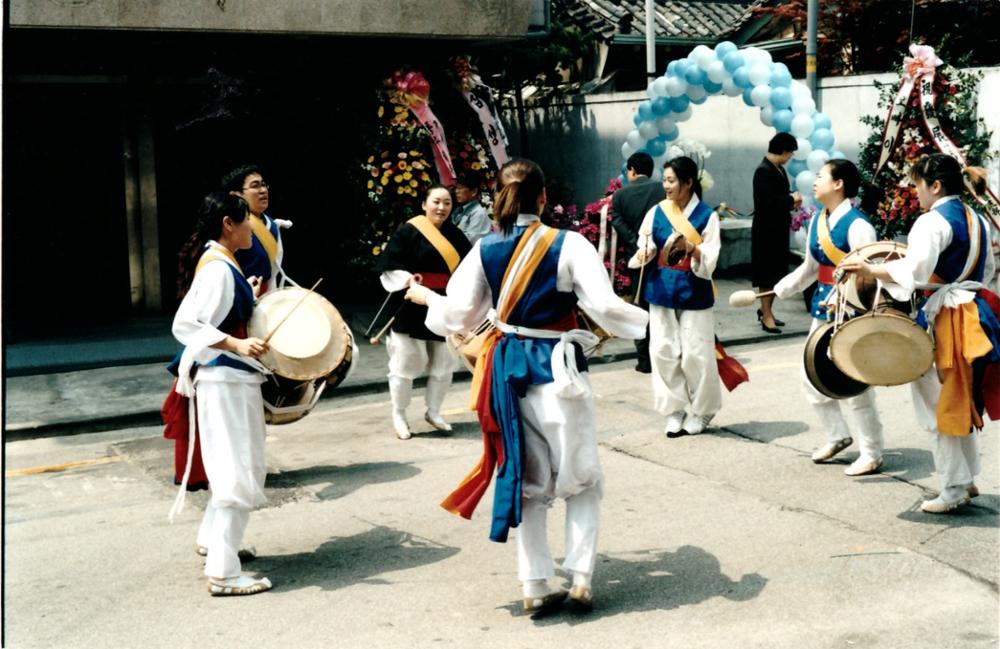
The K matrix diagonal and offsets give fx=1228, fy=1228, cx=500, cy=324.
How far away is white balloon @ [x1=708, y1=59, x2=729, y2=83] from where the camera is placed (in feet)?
43.9

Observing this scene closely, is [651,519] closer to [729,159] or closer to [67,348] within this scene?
[67,348]

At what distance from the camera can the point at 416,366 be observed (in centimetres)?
849

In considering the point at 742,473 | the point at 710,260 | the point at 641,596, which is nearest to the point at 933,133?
the point at 710,260

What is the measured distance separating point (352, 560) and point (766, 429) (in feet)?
11.1

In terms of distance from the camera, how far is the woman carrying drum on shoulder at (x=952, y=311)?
597 cm

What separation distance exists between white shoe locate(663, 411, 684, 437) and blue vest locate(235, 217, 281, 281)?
9.08ft

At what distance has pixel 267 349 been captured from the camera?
5418 mm

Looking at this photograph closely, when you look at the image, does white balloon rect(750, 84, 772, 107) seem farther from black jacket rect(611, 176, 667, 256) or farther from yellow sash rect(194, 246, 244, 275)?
yellow sash rect(194, 246, 244, 275)

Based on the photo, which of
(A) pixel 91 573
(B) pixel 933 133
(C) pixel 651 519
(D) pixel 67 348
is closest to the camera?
(A) pixel 91 573

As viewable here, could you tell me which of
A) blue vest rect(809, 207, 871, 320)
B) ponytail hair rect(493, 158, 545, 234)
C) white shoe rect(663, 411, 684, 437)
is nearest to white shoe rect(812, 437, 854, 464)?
blue vest rect(809, 207, 871, 320)

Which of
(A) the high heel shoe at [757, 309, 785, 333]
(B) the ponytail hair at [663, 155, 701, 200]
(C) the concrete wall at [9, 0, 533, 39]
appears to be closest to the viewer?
(B) the ponytail hair at [663, 155, 701, 200]

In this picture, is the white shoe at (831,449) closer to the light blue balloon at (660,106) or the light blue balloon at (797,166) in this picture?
the light blue balloon at (797,166)

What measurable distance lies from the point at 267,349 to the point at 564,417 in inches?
53.8

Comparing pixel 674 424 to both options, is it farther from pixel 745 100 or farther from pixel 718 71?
pixel 718 71
